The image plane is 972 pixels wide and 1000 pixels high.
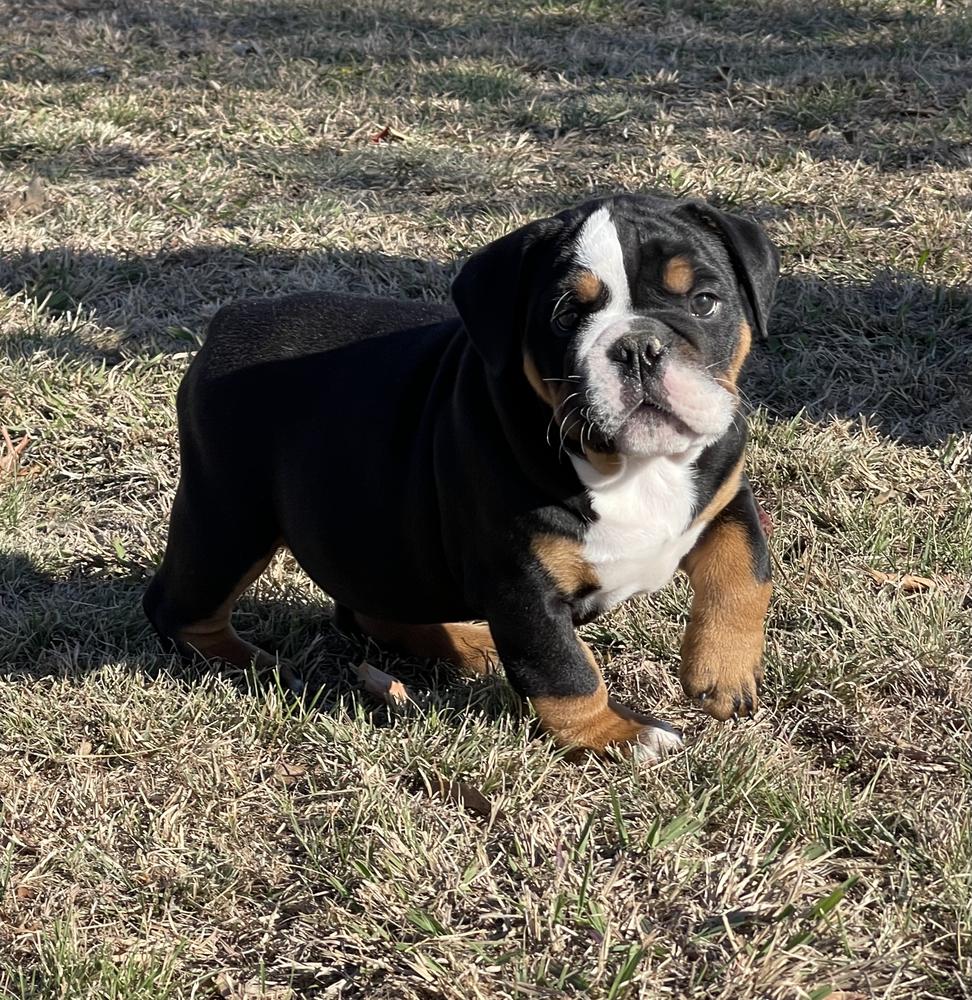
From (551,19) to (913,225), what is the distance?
4.57 metres

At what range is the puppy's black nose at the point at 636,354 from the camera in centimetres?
317

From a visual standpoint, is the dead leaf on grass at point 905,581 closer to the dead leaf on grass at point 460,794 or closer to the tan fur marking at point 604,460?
the tan fur marking at point 604,460

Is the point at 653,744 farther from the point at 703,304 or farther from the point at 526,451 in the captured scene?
the point at 703,304

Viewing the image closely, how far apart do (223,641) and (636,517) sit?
1562 millimetres

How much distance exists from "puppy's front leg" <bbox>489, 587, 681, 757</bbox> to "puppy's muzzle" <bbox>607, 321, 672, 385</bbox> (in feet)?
1.99

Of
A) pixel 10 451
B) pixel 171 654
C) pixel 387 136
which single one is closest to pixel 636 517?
pixel 171 654

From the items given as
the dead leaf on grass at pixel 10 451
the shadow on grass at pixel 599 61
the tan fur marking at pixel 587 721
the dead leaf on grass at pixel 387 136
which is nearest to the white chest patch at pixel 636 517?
the tan fur marking at pixel 587 721

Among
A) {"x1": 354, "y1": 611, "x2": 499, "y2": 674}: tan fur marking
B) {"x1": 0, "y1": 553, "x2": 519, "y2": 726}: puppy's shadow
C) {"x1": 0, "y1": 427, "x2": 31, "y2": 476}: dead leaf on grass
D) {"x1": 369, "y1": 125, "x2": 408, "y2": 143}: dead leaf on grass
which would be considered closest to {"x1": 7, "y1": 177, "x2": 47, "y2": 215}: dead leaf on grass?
{"x1": 369, "y1": 125, "x2": 408, "y2": 143}: dead leaf on grass

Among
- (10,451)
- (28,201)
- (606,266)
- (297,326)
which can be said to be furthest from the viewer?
(28,201)

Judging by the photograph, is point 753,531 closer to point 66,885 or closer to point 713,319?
point 713,319

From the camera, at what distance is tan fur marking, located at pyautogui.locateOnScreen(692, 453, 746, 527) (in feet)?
11.6

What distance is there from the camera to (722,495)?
3.58 meters

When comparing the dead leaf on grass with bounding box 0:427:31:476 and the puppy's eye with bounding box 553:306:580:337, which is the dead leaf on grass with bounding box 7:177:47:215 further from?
the puppy's eye with bounding box 553:306:580:337

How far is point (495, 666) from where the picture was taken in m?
4.19
